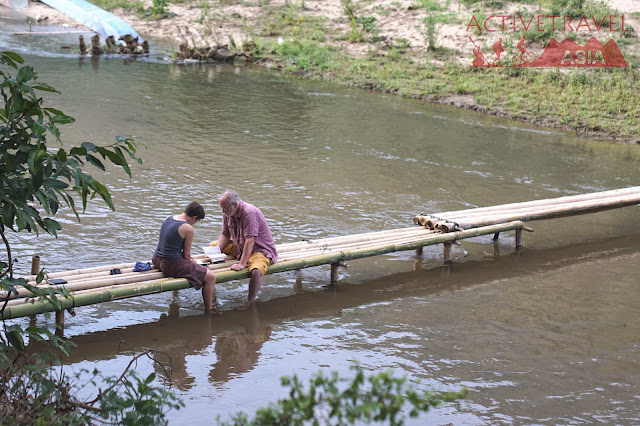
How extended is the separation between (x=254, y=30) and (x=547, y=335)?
22332 mm

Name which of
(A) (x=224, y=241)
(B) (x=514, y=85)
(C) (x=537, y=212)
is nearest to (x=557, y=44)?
(B) (x=514, y=85)

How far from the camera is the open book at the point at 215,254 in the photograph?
7621 millimetres

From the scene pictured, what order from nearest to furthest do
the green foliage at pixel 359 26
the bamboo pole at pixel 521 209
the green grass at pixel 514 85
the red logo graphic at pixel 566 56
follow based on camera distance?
the bamboo pole at pixel 521 209
the green grass at pixel 514 85
the red logo graphic at pixel 566 56
the green foliage at pixel 359 26

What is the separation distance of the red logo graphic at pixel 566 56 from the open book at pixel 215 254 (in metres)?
15.5

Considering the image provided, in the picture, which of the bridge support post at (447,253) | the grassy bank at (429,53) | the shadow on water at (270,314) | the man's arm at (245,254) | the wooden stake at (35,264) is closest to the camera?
the shadow on water at (270,314)

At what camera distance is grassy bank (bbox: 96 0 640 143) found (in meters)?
18.4

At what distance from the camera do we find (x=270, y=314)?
24.5 feet

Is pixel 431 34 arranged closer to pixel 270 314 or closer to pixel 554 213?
pixel 554 213

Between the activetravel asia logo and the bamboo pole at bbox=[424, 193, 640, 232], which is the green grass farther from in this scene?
the bamboo pole at bbox=[424, 193, 640, 232]

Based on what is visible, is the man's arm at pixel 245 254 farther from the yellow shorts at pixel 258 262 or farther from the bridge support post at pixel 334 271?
the bridge support post at pixel 334 271

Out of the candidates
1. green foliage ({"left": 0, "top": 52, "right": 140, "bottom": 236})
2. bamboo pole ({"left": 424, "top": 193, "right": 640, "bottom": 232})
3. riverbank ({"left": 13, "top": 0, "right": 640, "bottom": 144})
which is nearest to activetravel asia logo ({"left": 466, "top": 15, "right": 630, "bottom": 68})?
riverbank ({"left": 13, "top": 0, "right": 640, "bottom": 144})

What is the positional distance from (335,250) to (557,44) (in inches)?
630

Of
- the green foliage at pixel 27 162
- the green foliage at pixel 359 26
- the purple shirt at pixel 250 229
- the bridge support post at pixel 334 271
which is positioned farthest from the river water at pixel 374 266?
the green foliage at pixel 359 26

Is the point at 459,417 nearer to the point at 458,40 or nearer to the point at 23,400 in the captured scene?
the point at 23,400
